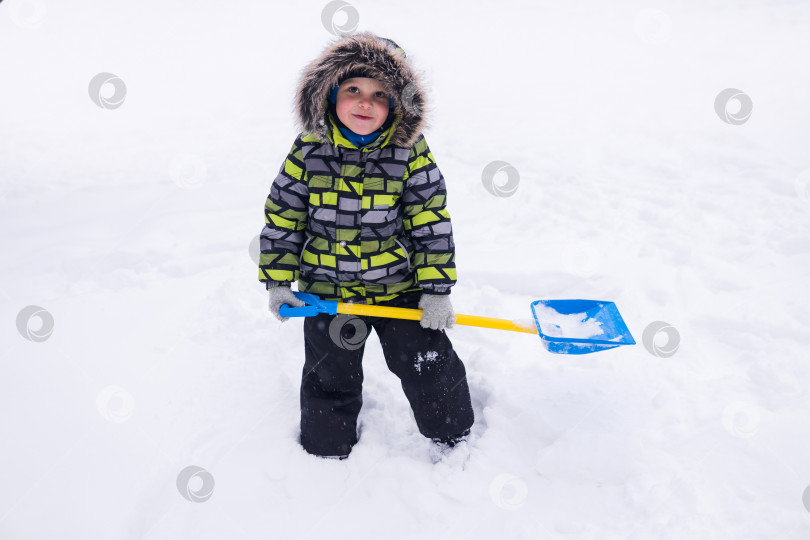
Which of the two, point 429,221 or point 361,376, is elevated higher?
point 429,221

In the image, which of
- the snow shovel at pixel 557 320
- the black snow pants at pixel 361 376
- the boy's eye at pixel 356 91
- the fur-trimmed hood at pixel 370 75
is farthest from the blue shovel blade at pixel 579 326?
the boy's eye at pixel 356 91

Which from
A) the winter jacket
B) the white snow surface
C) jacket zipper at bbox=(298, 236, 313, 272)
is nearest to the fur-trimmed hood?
the winter jacket

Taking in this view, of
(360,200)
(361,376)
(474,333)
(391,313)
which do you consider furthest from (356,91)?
(474,333)

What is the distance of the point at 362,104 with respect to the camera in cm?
169

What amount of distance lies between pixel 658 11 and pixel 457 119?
5.03m

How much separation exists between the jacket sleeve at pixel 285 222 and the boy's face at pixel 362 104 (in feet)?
0.70

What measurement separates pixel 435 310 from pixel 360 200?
0.46 m

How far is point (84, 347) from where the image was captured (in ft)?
8.34

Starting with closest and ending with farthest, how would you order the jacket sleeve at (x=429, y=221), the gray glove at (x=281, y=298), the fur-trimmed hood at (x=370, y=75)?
the fur-trimmed hood at (x=370, y=75)
the jacket sleeve at (x=429, y=221)
the gray glove at (x=281, y=298)

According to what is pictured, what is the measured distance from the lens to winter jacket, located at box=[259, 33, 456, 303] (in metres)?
1.71

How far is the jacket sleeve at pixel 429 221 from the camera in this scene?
1833 millimetres

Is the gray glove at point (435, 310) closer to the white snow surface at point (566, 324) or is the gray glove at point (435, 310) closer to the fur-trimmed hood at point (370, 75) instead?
the white snow surface at point (566, 324)

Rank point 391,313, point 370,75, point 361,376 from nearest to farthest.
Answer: point 370,75 < point 391,313 < point 361,376

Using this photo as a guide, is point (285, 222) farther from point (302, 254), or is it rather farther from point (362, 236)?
point (362, 236)
